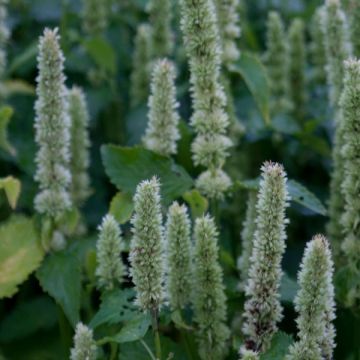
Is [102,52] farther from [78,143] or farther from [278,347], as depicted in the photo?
[278,347]

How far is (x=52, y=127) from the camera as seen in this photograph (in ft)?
9.80

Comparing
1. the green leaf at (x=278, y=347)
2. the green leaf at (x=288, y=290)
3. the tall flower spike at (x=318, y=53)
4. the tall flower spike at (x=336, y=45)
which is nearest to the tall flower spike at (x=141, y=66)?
the tall flower spike at (x=318, y=53)

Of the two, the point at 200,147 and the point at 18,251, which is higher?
the point at 200,147

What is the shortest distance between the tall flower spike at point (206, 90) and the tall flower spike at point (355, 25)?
698 mm

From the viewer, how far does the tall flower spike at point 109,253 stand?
8.71ft

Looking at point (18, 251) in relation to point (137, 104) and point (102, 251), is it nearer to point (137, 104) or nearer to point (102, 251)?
point (102, 251)

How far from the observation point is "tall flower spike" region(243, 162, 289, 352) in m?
2.30

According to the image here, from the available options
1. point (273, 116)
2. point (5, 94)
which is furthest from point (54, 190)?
point (273, 116)

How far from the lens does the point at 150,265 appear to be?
7.73 feet

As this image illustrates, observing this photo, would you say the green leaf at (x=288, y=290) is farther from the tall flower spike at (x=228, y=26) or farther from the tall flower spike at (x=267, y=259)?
the tall flower spike at (x=228, y=26)

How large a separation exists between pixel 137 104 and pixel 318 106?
33.0 inches

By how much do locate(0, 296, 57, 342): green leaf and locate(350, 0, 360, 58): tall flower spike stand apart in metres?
1.56

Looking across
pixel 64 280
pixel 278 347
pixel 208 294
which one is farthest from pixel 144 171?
pixel 278 347

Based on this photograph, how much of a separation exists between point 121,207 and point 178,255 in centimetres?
44
